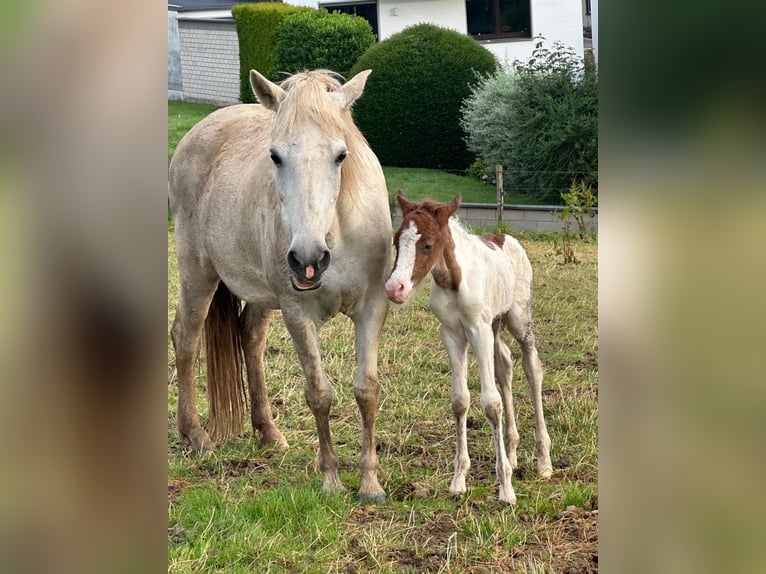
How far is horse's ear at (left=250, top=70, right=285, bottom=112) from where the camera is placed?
11.8 feet

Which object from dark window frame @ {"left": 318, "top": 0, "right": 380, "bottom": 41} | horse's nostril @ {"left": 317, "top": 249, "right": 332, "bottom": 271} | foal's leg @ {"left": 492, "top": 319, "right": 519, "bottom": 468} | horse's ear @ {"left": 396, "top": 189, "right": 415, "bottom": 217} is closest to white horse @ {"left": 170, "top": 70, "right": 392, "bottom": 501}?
horse's nostril @ {"left": 317, "top": 249, "right": 332, "bottom": 271}

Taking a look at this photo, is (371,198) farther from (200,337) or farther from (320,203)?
(200,337)

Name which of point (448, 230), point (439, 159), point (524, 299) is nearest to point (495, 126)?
point (439, 159)

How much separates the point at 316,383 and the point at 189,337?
1.39m

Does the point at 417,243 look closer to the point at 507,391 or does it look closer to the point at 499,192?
the point at 507,391

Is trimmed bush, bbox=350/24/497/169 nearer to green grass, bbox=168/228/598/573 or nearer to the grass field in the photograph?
the grass field

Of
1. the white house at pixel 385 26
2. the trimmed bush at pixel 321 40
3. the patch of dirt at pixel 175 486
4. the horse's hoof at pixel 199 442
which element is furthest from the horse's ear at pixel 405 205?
the trimmed bush at pixel 321 40

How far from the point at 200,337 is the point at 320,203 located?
219cm

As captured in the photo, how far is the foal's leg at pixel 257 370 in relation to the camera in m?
4.96

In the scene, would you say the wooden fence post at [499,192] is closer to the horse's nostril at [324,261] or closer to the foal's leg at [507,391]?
the foal's leg at [507,391]

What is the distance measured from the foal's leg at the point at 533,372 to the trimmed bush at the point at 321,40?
8148 millimetres

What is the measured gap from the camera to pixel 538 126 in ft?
26.1

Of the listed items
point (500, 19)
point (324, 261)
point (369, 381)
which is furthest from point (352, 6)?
point (324, 261)
